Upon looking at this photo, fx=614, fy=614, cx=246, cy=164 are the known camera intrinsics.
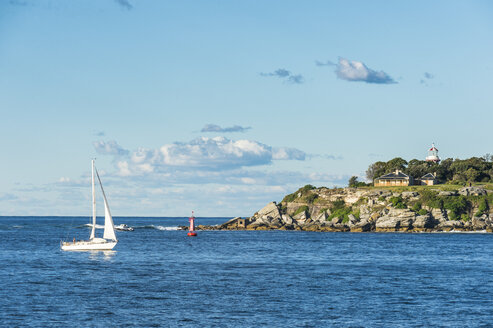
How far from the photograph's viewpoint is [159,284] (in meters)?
59.0

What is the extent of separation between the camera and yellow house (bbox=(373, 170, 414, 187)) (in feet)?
640

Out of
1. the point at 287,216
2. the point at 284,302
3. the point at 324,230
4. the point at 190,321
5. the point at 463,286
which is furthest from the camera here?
the point at 287,216

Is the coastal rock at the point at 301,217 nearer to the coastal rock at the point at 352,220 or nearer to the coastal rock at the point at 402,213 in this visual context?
the coastal rock at the point at 352,220

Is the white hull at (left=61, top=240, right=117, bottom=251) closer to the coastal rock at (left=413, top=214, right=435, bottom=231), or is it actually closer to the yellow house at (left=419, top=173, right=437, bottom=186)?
the coastal rock at (left=413, top=214, right=435, bottom=231)

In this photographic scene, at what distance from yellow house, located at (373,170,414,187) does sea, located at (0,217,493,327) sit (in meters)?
102

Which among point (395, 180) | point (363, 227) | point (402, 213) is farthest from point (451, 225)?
point (395, 180)

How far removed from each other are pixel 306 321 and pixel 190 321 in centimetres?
787

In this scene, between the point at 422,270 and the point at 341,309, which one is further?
the point at 422,270

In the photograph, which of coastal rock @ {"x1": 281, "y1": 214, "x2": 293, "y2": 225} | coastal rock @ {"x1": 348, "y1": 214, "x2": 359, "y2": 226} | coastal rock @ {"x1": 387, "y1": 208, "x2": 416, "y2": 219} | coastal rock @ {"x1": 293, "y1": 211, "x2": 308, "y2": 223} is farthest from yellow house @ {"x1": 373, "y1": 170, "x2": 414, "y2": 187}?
coastal rock @ {"x1": 281, "y1": 214, "x2": 293, "y2": 225}

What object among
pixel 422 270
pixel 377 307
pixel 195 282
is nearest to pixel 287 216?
pixel 422 270

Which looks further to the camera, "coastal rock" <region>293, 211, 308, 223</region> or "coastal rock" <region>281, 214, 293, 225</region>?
"coastal rock" <region>281, 214, 293, 225</region>

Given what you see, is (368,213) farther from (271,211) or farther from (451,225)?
(271,211)

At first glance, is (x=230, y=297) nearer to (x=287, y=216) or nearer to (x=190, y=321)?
(x=190, y=321)

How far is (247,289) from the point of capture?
5597 cm
